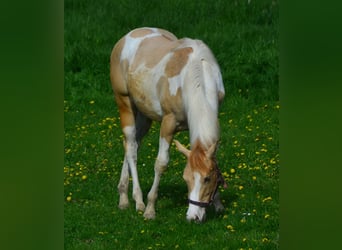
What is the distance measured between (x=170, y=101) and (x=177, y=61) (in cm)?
46

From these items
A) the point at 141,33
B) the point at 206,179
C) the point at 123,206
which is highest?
the point at 141,33

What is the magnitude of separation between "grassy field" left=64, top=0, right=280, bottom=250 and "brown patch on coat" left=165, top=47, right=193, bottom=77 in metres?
1.31

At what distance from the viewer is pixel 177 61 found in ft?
24.1

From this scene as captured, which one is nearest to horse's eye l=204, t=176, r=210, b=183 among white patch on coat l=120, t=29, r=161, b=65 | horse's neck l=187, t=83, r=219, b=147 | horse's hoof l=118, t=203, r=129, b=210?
horse's neck l=187, t=83, r=219, b=147

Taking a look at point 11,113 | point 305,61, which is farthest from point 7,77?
point 305,61

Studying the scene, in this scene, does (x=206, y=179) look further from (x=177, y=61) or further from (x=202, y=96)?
(x=177, y=61)

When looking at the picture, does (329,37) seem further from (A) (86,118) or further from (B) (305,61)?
(A) (86,118)

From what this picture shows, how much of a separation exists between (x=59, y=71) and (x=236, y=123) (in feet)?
34.1

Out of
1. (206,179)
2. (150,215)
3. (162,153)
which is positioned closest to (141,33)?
(162,153)

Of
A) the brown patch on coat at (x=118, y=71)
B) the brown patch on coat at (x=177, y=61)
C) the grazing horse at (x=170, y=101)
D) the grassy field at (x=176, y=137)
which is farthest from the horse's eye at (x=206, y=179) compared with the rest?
the brown patch on coat at (x=118, y=71)

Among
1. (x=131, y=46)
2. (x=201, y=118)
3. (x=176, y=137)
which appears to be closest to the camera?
(x=201, y=118)

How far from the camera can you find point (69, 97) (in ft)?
43.4

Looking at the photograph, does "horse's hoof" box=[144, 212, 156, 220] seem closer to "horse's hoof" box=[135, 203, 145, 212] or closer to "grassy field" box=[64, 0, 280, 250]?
"grassy field" box=[64, 0, 280, 250]

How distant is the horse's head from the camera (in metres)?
6.41
